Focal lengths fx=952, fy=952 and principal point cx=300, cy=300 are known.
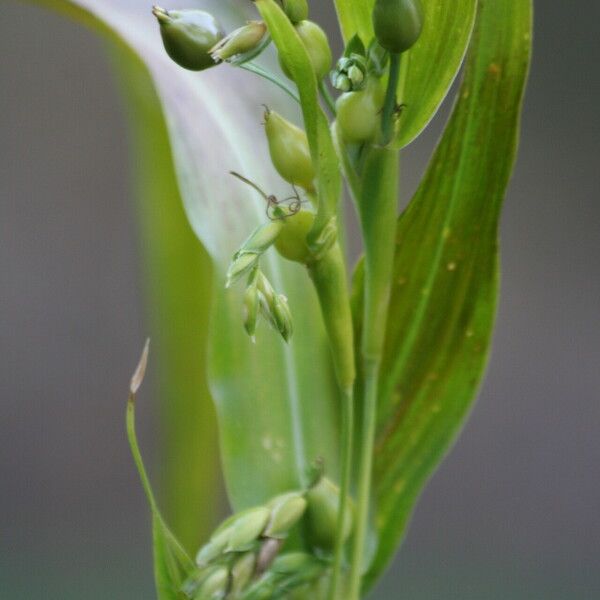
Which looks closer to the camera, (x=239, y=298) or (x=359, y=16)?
(x=359, y=16)

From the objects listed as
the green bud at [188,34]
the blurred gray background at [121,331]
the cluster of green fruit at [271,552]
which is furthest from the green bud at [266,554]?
the blurred gray background at [121,331]

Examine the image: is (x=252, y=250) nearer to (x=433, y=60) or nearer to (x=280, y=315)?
(x=280, y=315)

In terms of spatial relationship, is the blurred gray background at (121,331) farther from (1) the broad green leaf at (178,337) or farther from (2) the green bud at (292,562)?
(2) the green bud at (292,562)

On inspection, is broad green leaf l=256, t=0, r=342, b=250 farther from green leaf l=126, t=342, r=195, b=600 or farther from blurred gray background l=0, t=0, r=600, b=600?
blurred gray background l=0, t=0, r=600, b=600

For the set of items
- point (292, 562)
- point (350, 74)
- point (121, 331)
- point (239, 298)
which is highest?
point (350, 74)

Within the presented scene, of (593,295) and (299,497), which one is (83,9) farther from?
(593,295)

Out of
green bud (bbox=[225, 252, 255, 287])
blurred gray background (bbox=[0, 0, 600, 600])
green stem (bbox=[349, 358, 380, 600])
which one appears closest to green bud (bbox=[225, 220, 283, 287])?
green bud (bbox=[225, 252, 255, 287])

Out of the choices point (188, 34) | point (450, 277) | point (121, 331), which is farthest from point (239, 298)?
point (121, 331)
